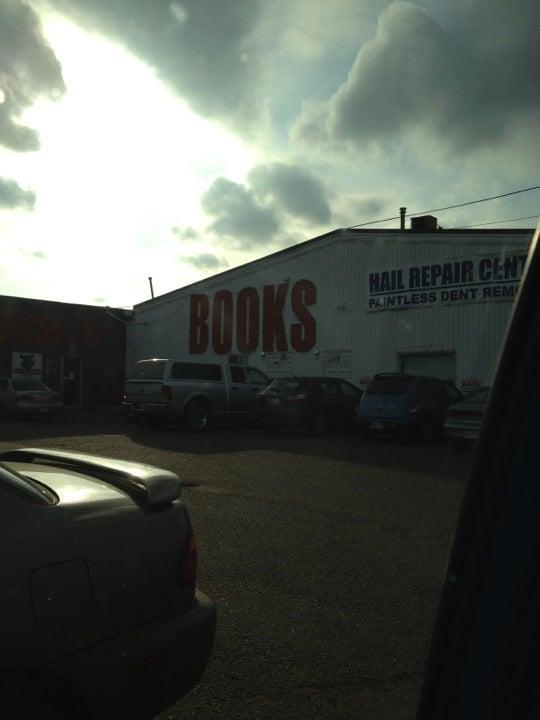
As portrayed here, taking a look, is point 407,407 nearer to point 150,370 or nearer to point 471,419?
point 150,370

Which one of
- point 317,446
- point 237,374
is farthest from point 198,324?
point 317,446

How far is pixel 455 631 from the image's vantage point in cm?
124

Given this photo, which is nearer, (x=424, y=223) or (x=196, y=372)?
(x=196, y=372)

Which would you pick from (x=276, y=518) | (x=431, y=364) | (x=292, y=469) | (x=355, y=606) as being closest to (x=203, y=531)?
(x=276, y=518)

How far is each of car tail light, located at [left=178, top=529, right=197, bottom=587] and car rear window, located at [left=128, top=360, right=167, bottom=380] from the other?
49.2 ft

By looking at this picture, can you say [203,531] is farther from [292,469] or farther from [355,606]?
[292,469]

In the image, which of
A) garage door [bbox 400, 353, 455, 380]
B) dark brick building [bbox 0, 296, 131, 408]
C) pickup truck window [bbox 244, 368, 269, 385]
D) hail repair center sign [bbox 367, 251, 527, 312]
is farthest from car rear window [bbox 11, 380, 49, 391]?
garage door [bbox 400, 353, 455, 380]

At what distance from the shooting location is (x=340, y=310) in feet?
78.5

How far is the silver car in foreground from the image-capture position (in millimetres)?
2172

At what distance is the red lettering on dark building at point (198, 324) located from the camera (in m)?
29.4

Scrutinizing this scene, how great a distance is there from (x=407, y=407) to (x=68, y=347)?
2136 cm

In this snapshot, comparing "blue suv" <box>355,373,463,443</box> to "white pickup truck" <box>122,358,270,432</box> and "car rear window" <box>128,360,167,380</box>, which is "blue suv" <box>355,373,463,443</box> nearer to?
"white pickup truck" <box>122,358,270,432</box>

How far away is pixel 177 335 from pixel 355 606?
88.5ft

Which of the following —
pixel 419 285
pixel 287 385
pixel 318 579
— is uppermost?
pixel 419 285
